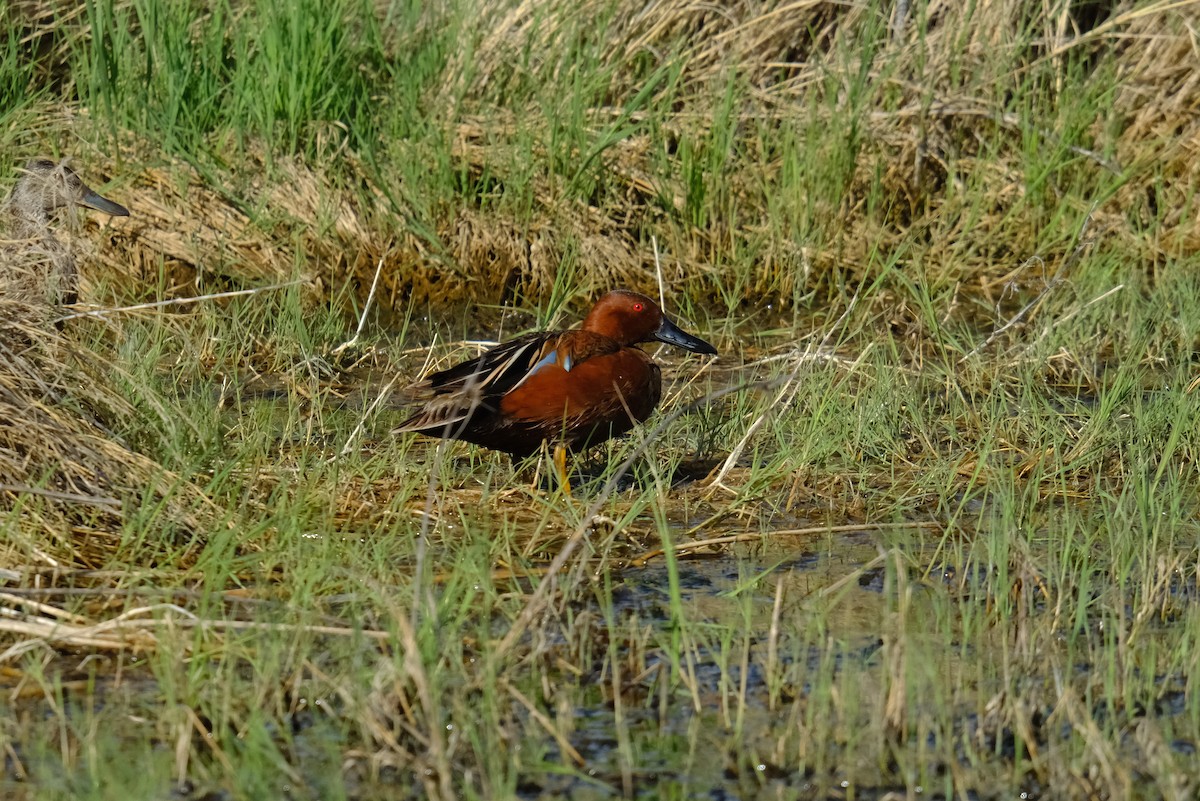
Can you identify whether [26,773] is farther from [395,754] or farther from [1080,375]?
[1080,375]

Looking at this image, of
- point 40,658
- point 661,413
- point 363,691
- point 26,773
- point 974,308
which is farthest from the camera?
point 974,308

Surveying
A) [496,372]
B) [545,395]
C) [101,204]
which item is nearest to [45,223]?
[101,204]

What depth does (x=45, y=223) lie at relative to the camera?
215 inches

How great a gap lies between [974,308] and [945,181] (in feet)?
2.45

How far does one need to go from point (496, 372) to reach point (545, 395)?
0.14 metres

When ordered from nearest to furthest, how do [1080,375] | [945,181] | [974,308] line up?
[1080,375], [974,308], [945,181]

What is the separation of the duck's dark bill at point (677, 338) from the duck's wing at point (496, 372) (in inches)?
15.4

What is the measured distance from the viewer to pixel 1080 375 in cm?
578

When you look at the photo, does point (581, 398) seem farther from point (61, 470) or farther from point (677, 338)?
point (61, 470)

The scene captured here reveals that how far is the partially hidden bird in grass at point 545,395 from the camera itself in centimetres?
458

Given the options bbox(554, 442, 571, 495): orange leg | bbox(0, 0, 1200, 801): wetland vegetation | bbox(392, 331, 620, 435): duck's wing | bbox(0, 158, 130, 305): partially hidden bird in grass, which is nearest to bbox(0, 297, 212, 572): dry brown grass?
bbox(0, 0, 1200, 801): wetland vegetation

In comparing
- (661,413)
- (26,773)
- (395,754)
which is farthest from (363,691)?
(661,413)

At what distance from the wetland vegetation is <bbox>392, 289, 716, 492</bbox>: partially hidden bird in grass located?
14 cm

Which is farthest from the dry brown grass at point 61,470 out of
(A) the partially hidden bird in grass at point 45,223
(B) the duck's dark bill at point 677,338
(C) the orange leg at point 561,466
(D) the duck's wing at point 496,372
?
(B) the duck's dark bill at point 677,338
